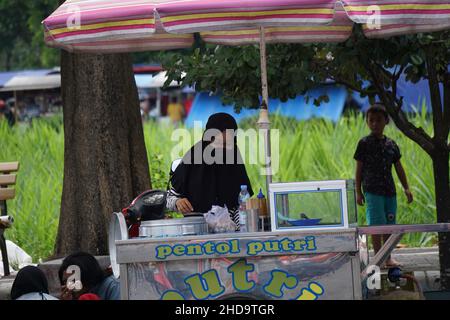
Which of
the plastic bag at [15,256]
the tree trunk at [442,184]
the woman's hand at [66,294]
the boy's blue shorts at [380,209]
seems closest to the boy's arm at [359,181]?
the boy's blue shorts at [380,209]

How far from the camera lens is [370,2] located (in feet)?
19.2

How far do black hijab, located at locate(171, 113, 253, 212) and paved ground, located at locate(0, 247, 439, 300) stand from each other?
6.38ft

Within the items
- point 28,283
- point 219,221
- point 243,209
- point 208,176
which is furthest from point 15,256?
point 243,209

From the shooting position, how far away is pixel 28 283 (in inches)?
241

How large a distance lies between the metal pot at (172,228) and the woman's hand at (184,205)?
1.85 feet

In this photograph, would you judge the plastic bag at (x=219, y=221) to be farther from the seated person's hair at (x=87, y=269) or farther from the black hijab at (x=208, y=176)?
the seated person's hair at (x=87, y=269)

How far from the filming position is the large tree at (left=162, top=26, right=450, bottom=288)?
26.4 feet

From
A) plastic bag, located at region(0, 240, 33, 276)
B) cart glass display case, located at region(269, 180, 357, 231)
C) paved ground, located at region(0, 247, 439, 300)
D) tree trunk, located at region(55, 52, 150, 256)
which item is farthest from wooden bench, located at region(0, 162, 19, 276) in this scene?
cart glass display case, located at region(269, 180, 357, 231)

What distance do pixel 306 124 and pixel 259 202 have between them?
907cm

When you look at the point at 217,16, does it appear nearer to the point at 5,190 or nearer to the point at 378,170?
the point at 378,170

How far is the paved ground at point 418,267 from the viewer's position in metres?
8.73

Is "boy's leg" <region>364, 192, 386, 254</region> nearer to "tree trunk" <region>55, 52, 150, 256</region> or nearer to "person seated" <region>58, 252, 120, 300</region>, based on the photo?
→ "tree trunk" <region>55, 52, 150, 256</region>
